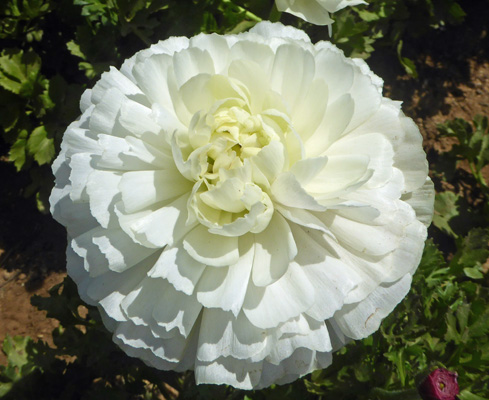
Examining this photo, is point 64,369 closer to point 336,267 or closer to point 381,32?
point 336,267

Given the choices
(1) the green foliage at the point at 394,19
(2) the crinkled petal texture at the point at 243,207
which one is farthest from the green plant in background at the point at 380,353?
(1) the green foliage at the point at 394,19

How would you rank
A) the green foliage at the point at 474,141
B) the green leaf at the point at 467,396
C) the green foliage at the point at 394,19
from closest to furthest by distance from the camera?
1. the green leaf at the point at 467,396
2. the green foliage at the point at 394,19
3. the green foliage at the point at 474,141

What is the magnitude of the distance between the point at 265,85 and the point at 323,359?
703mm

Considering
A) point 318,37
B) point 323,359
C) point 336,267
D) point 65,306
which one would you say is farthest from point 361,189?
point 318,37

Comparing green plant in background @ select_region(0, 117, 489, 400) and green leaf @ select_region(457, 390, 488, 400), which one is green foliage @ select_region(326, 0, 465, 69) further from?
green leaf @ select_region(457, 390, 488, 400)

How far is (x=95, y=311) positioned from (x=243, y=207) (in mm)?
906

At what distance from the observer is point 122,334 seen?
1.31 meters

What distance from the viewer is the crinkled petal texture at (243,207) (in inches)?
45.7

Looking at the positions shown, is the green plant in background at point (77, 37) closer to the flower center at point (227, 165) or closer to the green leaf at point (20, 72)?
the green leaf at point (20, 72)

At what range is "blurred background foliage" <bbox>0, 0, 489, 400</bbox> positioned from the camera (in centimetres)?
185

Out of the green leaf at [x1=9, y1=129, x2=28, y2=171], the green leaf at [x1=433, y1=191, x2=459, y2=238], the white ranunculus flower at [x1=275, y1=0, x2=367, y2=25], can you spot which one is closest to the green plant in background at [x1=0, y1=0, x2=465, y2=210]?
the green leaf at [x1=9, y1=129, x2=28, y2=171]

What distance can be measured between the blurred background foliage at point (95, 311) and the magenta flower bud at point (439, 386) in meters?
0.09

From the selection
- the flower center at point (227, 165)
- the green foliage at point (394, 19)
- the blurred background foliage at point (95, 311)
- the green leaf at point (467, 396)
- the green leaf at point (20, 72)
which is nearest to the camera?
the flower center at point (227, 165)

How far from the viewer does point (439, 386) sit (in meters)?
1.54
